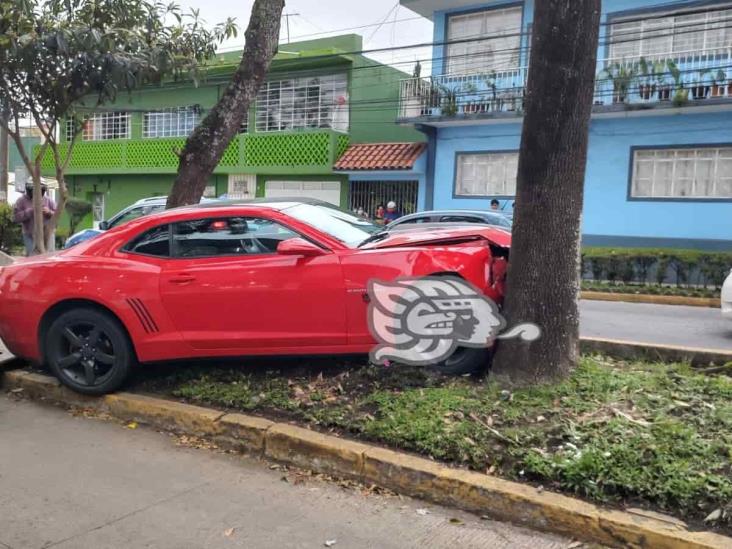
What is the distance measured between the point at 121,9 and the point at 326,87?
46.2ft

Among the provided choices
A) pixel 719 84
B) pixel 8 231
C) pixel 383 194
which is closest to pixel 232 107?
pixel 719 84

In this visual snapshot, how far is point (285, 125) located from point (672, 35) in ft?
40.4

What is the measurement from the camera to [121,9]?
27.9ft

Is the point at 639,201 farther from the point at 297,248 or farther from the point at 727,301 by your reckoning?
the point at 297,248

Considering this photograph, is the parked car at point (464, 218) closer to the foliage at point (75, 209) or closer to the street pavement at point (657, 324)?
the street pavement at point (657, 324)

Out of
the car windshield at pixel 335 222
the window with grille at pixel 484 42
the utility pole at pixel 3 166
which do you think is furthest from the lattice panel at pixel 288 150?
the car windshield at pixel 335 222

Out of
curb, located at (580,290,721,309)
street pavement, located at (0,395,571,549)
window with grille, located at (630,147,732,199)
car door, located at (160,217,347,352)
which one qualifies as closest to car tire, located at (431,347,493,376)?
car door, located at (160,217,347,352)

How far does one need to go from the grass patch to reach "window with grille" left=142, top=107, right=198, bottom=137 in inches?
846

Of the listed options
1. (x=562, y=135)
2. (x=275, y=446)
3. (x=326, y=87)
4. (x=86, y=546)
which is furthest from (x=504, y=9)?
(x=86, y=546)

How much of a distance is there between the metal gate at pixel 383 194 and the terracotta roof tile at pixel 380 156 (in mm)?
838

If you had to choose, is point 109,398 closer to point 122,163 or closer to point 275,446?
point 275,446

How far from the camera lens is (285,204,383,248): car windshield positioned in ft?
17.0

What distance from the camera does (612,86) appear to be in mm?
16062

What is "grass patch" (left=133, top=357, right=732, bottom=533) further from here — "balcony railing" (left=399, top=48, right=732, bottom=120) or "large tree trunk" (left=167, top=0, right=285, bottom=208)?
"balcony railing" (left=399, top=48, right=732, bottom=120)
